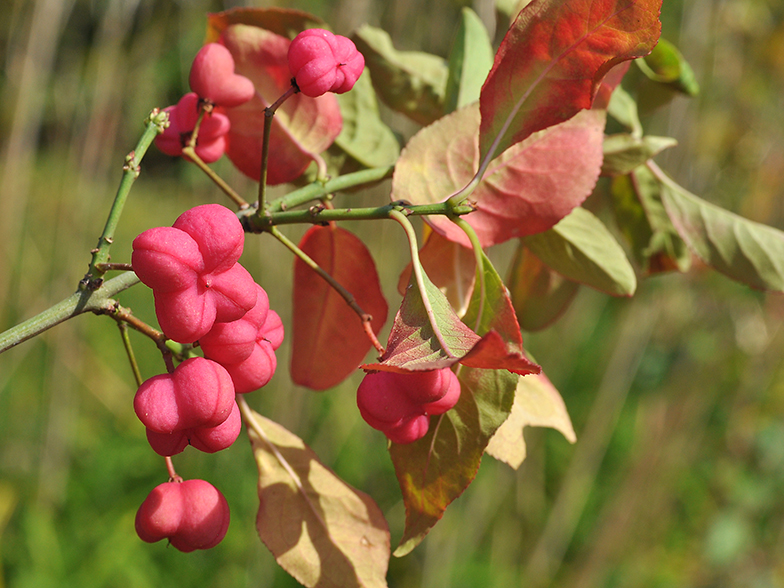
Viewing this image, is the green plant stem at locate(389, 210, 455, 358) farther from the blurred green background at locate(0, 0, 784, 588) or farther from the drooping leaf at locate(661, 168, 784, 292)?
the blurred green background at locate(0, 0, 784, 588)

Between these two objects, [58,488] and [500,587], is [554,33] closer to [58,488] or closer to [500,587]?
[500,587]

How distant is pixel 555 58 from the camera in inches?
13.7

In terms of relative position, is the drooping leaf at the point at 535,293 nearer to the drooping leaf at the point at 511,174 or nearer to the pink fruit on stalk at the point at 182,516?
the drooping leaf at the point at 511,174

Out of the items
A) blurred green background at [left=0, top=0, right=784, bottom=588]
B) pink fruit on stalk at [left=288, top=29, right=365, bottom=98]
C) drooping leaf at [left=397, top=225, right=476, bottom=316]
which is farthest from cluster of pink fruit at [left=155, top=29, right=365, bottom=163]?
blurred green background at [left=0, top=0, right=784, bottom=588]

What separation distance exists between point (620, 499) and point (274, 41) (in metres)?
1.61

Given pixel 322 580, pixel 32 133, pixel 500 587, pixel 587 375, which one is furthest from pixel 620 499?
pixel 32 133

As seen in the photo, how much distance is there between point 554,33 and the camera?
0.34 m

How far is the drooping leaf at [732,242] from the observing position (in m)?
0.49

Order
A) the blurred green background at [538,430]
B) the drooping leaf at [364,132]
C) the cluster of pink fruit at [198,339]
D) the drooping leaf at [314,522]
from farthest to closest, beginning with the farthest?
1. the blurred green background at [538,430]
2. the drooping leaf at [364,132]
3. the drooping leaf at [314,522]
4. the cluster of pink fruit at [198,339]

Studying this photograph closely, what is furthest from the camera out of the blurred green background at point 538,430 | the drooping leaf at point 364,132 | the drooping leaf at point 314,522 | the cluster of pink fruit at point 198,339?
the blurred green background at point 538,430

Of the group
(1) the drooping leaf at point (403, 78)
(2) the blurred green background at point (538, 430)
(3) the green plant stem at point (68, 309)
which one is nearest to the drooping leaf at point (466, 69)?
(1) the drooping leaf at point (403, 78)

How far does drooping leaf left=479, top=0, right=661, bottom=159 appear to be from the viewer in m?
0.32

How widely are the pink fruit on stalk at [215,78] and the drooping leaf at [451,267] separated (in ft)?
0.52

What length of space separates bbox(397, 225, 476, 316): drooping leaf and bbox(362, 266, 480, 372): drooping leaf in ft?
0.31
